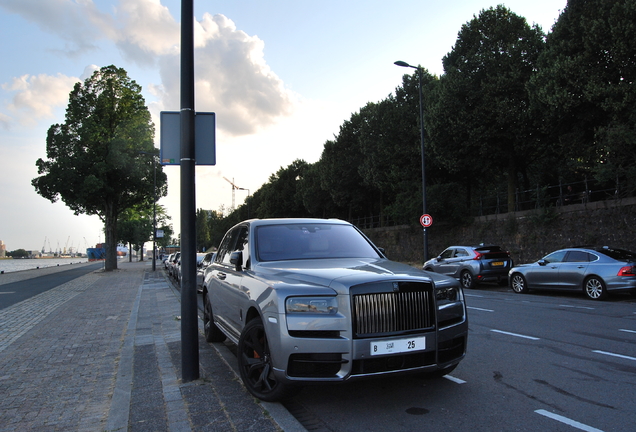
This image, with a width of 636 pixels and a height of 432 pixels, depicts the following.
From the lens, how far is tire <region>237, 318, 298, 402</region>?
4.25m

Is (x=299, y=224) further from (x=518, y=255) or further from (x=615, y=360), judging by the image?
(x=518, y=255)

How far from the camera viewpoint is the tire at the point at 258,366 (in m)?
4.25

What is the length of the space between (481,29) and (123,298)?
75.5ft

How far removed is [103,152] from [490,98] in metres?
24.3

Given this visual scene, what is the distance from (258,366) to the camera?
14.6 feet

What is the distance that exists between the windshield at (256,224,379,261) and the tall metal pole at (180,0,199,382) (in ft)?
2.59

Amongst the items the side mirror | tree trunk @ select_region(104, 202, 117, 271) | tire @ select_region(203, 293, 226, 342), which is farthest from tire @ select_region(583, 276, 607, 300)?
tree trunk @ select_region(104, 202, 117, 271)

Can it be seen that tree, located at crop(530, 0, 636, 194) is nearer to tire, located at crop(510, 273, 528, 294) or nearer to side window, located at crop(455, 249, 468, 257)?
tire, located at crop(510, 273, 528, 294)

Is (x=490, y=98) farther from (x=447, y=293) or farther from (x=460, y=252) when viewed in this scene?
(x=447, y=293)

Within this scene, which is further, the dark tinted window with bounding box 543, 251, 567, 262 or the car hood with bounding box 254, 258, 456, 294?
the dark tinted window with bounding box 543, 251, 567, 262

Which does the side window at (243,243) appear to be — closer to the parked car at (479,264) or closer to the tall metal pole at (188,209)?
the tall metal pole at (188,209)

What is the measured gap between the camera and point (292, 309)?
4027mm

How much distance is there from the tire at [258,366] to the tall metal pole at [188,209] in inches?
28.4

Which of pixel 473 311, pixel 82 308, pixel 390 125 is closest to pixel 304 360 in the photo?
pixel 473 311
